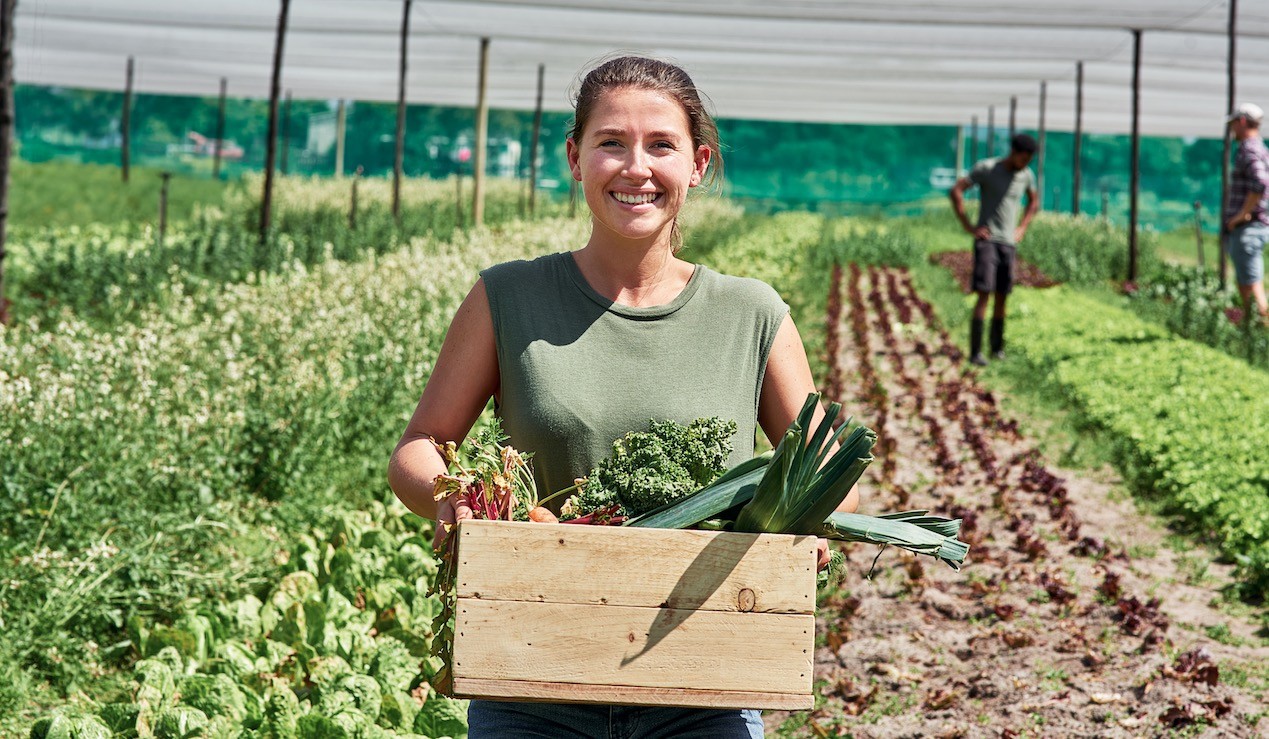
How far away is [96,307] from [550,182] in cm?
3720

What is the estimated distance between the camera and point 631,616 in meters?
1.58

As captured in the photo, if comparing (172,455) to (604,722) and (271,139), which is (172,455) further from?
(271,139)

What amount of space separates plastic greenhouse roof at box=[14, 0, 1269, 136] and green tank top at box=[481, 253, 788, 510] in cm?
1088

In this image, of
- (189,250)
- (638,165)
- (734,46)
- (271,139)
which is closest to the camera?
(638,165)

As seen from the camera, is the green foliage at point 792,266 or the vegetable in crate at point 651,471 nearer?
the vegetable in crate at point 651,471

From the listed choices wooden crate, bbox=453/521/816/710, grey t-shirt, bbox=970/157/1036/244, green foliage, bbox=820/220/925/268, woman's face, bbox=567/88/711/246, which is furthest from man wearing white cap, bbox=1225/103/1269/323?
wooden crate, bbox=453/521/816/710

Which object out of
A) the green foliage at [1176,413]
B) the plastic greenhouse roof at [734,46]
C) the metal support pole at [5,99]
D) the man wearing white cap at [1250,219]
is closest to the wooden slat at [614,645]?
the green foliage at [1176,413]

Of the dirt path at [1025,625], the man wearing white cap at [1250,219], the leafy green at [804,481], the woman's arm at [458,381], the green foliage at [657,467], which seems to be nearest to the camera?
the leafy green at [804,481]

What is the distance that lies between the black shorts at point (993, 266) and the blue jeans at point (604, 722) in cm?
782

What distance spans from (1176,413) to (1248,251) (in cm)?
401

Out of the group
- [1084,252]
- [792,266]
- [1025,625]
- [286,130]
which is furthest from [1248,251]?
[286,130]

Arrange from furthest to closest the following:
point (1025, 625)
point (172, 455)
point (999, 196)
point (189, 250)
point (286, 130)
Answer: point (286, 130), point (189, 250), point (999, 196), point (1025, 625), point (172, 455)

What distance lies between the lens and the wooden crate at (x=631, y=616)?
157cm

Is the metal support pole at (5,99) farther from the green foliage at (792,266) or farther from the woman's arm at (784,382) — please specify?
the woman's arm at (784,382)
